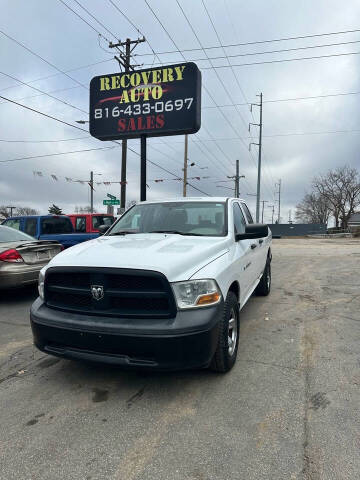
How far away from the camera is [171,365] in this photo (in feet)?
8.38

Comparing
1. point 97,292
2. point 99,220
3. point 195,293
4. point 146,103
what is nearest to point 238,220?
point 195,293

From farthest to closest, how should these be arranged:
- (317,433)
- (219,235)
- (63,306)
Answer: (219,235)
(63,306)
(317,433)

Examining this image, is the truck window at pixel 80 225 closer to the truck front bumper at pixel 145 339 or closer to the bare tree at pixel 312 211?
the truck front bumper at pixel 145 339

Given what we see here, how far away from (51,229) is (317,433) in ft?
29.3

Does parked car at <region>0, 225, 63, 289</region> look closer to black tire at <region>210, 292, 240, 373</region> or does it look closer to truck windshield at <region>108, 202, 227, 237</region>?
truck windshield at <region>108, 202, 227, 237</region>

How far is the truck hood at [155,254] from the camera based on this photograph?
2.72 metres

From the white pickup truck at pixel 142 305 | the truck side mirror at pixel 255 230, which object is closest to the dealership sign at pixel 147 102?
the truck side mirror at pixel 255 230

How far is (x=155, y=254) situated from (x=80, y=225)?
9.40m

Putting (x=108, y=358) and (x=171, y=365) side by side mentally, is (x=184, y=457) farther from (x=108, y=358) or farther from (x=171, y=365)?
(x=108, y=358)

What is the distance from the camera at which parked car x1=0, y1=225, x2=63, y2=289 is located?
593 cm

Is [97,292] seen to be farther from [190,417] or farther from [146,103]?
[146,103]

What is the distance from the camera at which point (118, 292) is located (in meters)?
2.72

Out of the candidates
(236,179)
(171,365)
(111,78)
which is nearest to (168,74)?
(111,78)

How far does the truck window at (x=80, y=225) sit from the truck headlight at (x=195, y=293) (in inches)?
372
